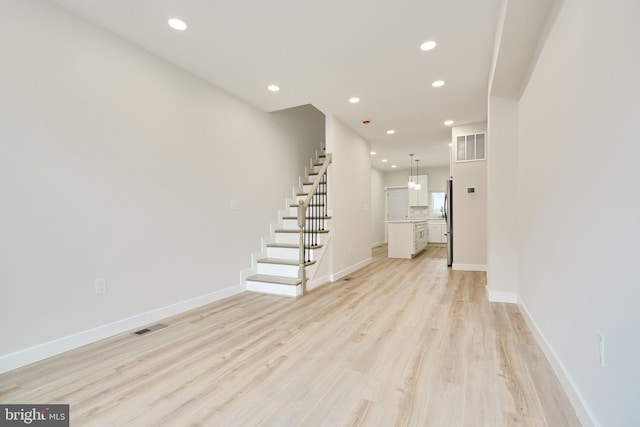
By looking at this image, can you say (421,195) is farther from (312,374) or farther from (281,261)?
(312,374)

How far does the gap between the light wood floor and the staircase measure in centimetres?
77

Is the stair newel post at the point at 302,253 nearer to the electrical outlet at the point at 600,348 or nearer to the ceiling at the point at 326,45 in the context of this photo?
the ceiling at the point at 326,45

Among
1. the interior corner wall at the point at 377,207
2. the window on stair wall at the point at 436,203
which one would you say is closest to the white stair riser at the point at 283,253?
the interior corner wall at the point at 377,207

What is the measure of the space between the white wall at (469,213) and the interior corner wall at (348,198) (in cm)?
173

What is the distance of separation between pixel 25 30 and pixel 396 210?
10242 mm

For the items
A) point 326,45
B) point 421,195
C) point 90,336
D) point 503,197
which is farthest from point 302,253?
point 421,195

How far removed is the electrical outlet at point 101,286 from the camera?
8.24 ft

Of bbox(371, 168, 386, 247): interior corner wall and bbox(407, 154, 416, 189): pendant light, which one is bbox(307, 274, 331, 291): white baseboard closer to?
bbox(407, 154, 416, 189): pendant light

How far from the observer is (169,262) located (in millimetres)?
3119

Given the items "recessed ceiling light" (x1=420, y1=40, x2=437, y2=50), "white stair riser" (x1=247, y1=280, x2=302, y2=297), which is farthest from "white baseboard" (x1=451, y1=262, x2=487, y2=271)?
"recessed ceiling light" (x1=420, y1=40, x2=437, y2=50)

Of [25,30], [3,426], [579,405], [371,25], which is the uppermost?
[371,25]

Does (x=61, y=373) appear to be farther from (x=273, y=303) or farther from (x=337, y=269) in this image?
(x=337, y=269)

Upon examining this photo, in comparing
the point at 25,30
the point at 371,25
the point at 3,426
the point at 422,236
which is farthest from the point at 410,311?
the point at 422,236

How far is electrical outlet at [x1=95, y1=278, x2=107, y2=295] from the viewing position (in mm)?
2512
